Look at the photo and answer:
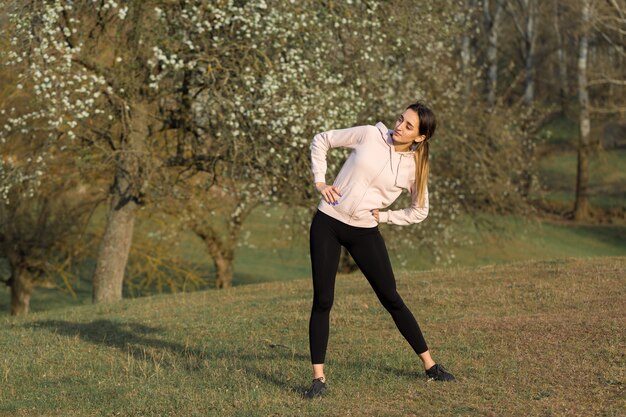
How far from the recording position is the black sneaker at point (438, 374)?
291 inches

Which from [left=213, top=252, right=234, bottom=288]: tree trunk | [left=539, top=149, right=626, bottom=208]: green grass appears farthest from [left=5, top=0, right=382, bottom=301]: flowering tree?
[left=539, top=149, right=626, bottom=208]: green grass

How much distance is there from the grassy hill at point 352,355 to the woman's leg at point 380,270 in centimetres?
45

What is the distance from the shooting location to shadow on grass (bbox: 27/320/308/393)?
8.41m

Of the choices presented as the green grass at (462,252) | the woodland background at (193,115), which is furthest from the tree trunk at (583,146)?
the woodland background at (193,115)

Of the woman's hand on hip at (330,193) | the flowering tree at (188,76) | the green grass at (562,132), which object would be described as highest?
the green grass at (562,132)

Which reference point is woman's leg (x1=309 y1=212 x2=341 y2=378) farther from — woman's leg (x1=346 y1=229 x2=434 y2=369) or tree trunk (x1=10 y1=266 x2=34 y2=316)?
tree trunk (x1=10 y1=266 x2=34 y2=316)

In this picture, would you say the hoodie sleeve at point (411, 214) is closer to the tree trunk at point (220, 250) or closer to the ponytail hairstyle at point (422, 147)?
the ponytail hairstyle at point (422, 147)

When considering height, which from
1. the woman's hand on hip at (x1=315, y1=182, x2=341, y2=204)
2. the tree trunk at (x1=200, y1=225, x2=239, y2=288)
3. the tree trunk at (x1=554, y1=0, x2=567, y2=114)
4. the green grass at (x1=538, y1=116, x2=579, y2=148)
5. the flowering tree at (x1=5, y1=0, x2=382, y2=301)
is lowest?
the tree trunk at (x1=200, y1=225, x2=239, y2=288)

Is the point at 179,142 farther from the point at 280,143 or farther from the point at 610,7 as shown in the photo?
the point at 610,7

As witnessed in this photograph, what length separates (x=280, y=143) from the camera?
52.8 feet

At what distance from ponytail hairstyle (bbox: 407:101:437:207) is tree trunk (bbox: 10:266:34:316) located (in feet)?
61.2

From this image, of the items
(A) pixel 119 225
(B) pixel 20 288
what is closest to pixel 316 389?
(A) pixel 119 225

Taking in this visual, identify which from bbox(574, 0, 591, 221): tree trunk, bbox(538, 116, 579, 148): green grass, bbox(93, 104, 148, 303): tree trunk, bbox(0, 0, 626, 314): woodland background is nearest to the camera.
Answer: bbox(0, 0, 626, 314): woodland background

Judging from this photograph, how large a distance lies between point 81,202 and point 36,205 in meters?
1.38
